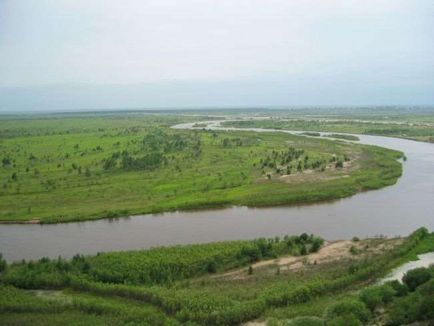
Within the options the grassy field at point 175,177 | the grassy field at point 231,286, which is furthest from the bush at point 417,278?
the grassy field at point 175,177

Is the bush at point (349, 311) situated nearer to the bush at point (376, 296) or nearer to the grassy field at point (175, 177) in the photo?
the bush at point (376, 296)

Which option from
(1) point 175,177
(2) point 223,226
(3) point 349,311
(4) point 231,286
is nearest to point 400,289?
(3) point 349,311

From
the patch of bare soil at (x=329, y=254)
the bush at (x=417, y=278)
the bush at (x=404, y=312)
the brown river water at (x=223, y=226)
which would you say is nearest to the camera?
the bush at (x=404, y=312)

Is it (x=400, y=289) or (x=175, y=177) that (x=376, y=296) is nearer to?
(x=400, y=289)

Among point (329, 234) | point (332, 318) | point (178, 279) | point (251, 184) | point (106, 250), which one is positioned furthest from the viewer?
point (251, 184)

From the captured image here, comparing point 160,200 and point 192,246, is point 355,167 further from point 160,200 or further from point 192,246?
point 192,246

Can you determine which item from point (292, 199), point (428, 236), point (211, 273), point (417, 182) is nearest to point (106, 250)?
point (211, 273)
